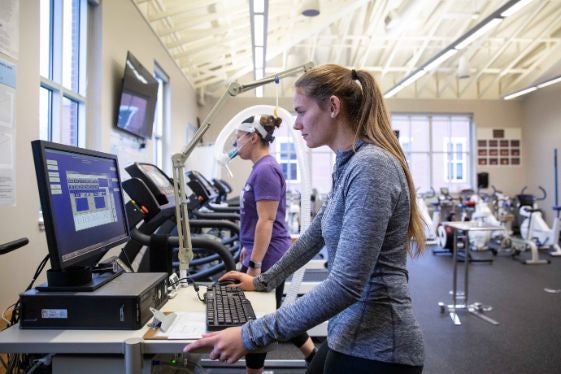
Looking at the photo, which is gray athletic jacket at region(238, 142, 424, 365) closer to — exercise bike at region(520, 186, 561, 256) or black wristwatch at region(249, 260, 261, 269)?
black wristwatch at region(249, 260, 261, 269)

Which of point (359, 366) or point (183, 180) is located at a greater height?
point (183, 180)

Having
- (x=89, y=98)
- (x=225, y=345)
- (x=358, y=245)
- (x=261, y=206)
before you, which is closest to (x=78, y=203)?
(x=225, y=345)

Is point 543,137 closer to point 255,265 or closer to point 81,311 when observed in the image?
point 255,265

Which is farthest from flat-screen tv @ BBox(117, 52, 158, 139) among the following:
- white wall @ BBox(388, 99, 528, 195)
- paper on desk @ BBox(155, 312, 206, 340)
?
white wall @ BBox(388, 99, 528, 195)

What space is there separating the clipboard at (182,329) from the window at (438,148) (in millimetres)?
10147

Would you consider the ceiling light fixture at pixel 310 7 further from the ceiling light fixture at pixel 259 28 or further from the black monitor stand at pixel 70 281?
the black monitor stand at pixel 70 281

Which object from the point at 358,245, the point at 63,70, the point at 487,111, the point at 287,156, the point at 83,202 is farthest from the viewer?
the point at 487,111

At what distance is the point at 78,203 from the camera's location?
4.09 feet

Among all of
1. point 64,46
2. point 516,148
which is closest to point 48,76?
point 64,46

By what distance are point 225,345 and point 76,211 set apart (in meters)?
0.60

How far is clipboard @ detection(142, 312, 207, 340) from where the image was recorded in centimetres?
113

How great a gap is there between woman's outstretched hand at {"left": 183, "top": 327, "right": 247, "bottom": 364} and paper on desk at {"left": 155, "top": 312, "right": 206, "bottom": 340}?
115 mm

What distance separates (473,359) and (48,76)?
370cm

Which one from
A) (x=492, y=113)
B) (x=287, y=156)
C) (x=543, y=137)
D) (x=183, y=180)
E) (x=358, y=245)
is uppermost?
(x=492, y=113)
